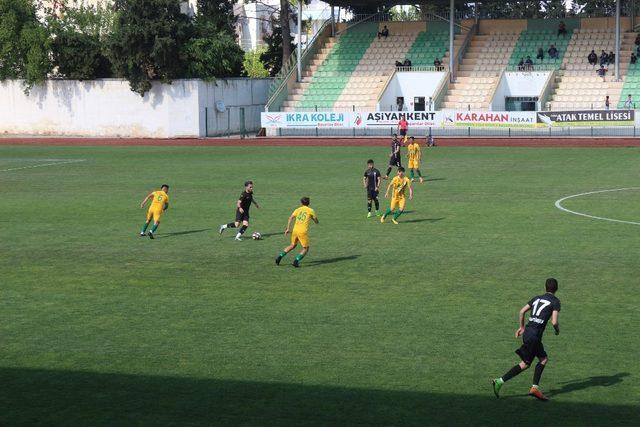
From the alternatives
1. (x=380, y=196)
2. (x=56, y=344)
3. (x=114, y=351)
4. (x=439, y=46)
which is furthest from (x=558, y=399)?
(x=439, y=46)

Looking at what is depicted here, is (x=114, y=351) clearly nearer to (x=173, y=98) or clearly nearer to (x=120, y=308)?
(x=120, y=308)

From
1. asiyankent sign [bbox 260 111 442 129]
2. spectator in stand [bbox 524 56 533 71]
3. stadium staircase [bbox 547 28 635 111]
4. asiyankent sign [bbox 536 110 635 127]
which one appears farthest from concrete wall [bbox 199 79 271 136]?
asiyankent sign [bbox 536 110 635 127]

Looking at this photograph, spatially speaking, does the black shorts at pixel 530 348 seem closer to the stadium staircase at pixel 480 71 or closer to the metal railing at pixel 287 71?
the stadium staircase at pixel 480 71

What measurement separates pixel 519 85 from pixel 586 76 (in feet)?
14.8

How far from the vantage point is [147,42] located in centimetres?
6594

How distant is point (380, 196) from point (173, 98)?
35.3 m

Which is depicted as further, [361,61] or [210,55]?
[361,61]

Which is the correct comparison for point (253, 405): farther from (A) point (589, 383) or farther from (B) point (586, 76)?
(B) point (586, 76)

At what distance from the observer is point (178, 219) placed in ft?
98.9

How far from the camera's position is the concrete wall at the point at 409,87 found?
69.5 m

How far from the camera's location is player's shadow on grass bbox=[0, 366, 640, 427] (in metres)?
12.5

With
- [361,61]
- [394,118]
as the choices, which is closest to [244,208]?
[394,118]

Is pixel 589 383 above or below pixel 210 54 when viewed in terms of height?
below

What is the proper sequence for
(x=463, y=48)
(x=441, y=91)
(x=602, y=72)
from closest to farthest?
(x=602, y=72) < (x=441, y=91) < (x=463, y=48)
